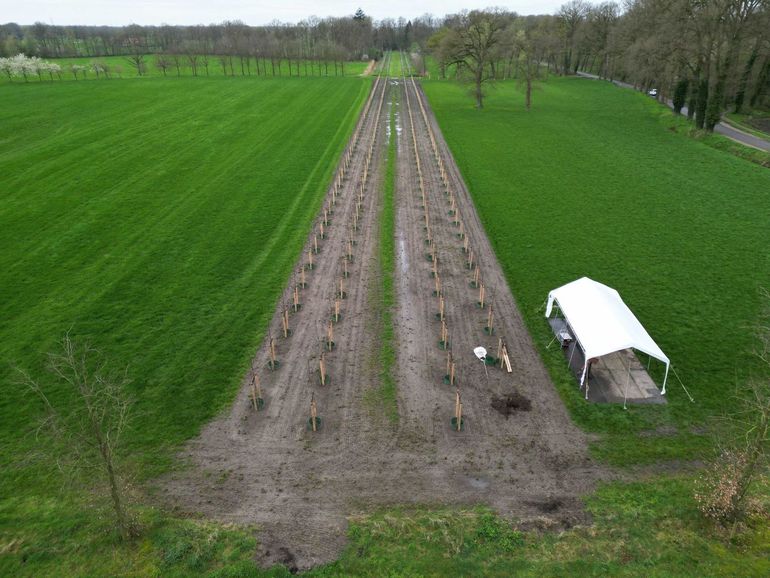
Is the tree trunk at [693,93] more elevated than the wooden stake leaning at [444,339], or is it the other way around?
the tree trunk at [693,93]

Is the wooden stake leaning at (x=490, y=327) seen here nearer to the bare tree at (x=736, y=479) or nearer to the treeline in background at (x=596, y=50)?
the bare tree at (x=736, y=479)

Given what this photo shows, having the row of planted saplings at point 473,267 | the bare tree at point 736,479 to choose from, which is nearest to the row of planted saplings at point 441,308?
the row of planted saplings at point 473,267

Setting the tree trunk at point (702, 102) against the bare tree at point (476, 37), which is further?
the bare tree at point (476, 37)

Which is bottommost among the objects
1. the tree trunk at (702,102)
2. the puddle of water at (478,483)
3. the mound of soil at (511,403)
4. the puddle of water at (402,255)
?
the puddle of water at (478,483)

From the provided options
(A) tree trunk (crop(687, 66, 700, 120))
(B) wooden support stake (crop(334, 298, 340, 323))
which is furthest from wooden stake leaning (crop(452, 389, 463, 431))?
(A) tree trunk (crop(687, 66, 700, 120))

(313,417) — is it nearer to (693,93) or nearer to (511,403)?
(511,403)

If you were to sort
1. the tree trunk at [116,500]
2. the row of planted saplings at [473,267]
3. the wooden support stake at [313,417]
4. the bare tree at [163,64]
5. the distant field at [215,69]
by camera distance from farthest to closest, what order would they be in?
the bare tree at [163,64]
the distant field at [215,69]
the row of planted saplings at [473,267]
the wooden support stake at [313,417]
the tree trunk at [116,500]

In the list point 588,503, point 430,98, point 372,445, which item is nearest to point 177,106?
point 430,98
